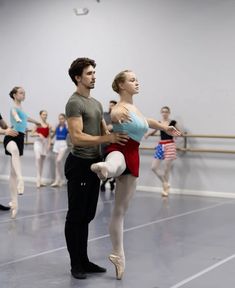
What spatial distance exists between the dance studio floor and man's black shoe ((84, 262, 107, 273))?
0.21 ft

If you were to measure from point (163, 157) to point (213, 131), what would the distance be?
40.2 inches

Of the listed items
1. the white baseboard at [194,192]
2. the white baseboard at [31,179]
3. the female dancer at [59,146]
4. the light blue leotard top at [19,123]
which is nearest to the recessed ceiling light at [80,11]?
the female dancer at [59,146]

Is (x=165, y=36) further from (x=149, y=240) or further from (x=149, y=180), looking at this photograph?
(x=149, y=240)

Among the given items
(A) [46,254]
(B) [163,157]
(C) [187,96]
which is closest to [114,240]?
(A) [46,254]

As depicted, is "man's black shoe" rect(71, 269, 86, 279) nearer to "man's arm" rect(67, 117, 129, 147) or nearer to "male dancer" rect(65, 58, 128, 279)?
"male dancer" rect(65, 58, 128, 279)

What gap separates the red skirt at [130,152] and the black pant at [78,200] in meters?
0.26

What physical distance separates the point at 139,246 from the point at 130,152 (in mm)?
1619

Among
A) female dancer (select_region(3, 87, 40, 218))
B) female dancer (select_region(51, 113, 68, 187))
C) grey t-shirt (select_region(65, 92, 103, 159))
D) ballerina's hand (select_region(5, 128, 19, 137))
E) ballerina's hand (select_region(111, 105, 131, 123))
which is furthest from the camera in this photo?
female dancer (select_region(51, 113, 68, 187))

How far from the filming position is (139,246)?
5152 mm

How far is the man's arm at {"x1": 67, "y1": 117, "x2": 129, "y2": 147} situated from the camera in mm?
3729

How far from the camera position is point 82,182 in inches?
→ 156

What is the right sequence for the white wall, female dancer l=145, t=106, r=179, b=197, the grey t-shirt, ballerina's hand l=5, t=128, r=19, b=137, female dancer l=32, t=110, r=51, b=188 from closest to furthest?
the grey t-shirt → ballerina's hand l=5, t=128, r=19, b=137 → female dancer l=145, t=106, r=179, b=197 → the white wall → female dancer l=32, t=110, r=51, b=188

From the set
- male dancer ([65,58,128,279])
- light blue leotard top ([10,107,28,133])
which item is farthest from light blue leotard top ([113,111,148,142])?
light blue leotard top ([10,107,28,133])

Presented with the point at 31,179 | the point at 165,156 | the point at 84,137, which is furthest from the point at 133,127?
the point at 31,179
